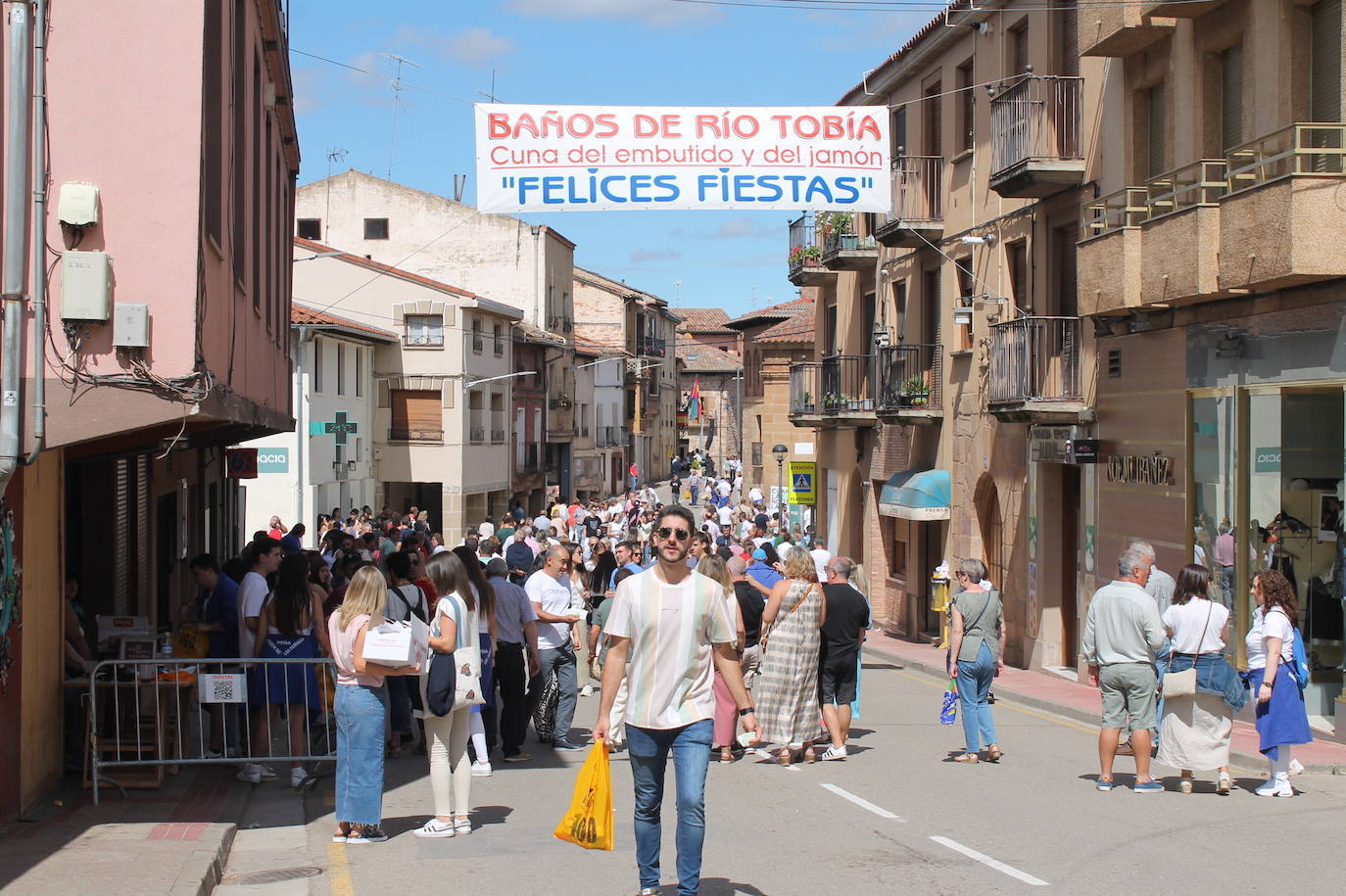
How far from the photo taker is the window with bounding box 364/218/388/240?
56.9 m

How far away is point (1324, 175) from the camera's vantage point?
43.0ft

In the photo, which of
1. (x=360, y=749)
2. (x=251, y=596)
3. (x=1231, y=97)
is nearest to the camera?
(x=360, y=749)

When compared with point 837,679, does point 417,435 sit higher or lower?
higher

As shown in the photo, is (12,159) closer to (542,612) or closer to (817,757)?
(542,612)

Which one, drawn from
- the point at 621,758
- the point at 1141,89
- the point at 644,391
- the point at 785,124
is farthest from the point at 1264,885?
the point at 644,391

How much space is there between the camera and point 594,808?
712cm

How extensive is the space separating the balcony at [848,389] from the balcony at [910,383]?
2.03 m

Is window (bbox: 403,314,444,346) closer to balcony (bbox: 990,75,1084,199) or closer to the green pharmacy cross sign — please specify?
the green pharmacy cross sign

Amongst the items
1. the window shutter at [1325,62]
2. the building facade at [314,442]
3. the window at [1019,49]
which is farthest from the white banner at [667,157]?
the building facade at [314,442]

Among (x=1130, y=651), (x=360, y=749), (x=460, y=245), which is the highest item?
(x=460, y=245)

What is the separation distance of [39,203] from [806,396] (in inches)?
1003

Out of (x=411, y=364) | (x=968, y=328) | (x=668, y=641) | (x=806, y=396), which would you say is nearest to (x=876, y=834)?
(x=668, y=641)

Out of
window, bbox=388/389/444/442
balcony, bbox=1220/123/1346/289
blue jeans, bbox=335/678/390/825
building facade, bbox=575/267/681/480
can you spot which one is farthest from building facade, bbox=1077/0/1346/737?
building facade, bbox=575/267/681/480

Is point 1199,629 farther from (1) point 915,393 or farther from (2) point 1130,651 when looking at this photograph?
(1) point 915,393
